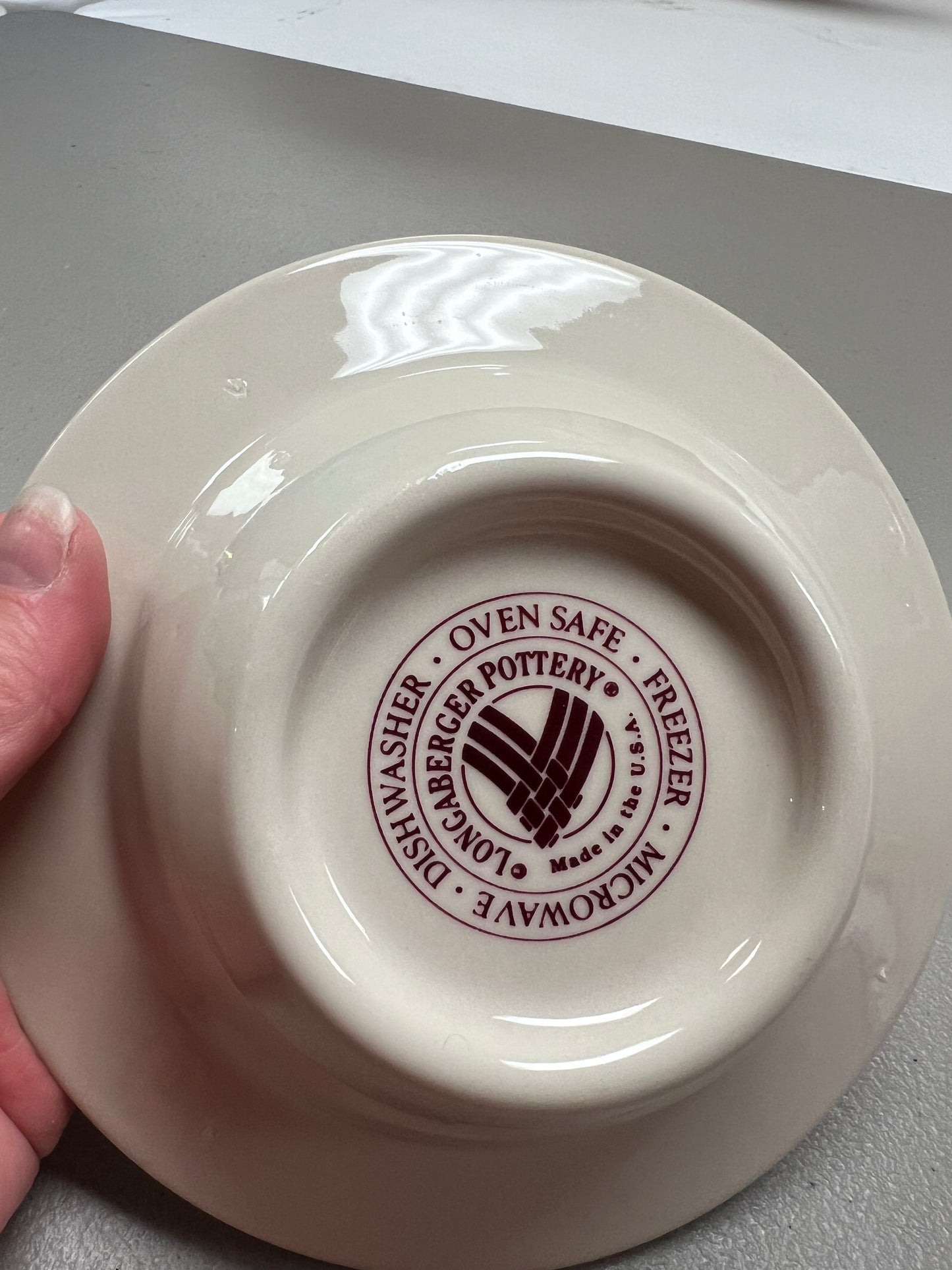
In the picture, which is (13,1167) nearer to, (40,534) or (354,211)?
(40,534)

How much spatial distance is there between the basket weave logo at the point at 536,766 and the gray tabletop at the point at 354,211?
351 millimetres

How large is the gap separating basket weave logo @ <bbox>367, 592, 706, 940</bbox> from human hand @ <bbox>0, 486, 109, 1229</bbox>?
180 millimetres

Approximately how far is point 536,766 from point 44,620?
285 mm

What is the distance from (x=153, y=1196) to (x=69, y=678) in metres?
0.36

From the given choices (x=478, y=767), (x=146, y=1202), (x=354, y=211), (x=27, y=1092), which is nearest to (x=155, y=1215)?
(x=146, y=1202)

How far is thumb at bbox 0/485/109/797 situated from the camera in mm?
542

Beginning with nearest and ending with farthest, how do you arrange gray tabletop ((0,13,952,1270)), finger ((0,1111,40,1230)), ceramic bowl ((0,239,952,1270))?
ceramic bowl ((0,239,952,1270)) < finger ((0,1111,40,1230)) < gray tabletop ((0,13,952,1270))

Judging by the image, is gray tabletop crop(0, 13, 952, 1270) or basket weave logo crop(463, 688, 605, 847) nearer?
basket weave logo crop(463, 688, 605, 847)

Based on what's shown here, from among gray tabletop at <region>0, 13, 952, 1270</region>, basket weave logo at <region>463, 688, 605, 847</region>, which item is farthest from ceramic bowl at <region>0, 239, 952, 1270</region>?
gray tabletop at <region>0, 13, 952, 1270</region>

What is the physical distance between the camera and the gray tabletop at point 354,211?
0.84 metres

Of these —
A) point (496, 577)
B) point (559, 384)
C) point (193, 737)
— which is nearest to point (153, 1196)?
point (193, 737)

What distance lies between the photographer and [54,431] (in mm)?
798

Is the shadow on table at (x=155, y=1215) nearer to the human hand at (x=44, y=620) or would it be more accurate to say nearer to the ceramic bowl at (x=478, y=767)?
the ceramic bowl at (x=478, y=767)

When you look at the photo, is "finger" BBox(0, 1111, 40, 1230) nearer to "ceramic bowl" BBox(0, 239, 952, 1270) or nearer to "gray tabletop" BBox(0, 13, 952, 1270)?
"ceramic bowl" BBox(0, 239, 952, 1270)
